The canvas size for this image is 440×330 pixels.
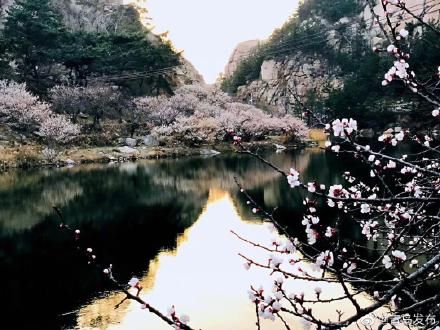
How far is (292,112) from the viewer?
91125mm

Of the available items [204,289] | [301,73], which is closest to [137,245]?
[204,289]

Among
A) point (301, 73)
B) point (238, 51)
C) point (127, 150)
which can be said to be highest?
point (238, 51)

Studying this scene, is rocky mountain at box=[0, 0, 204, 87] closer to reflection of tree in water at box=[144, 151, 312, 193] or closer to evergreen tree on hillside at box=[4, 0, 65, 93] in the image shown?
evergreen tree on hillside at box=[4, 0, 65, 93]

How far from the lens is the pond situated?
37.5 feet

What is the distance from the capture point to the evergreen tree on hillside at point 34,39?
56.7m

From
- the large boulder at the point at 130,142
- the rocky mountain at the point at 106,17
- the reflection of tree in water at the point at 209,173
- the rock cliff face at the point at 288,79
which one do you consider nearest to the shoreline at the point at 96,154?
the large boulder at the point at 130,142

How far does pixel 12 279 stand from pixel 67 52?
163 feet

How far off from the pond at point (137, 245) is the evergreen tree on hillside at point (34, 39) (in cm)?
2618

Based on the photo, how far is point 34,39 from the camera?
58.4 metres

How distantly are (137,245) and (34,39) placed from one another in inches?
1937

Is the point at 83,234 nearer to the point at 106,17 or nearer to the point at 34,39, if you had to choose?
the point at 34,39

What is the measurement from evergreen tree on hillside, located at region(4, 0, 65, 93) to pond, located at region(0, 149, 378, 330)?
85.9 feet

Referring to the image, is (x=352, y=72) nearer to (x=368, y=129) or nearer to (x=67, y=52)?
(x=368, y=129)

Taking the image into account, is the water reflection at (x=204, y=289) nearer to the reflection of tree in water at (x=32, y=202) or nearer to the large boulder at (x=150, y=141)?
the reflection of tree in water at (x=32, y=202)
